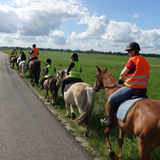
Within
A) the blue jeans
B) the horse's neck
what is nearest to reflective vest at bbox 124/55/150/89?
the blue jeans

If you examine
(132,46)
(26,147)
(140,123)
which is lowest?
(26,147)

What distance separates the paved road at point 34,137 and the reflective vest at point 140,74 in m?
2.31

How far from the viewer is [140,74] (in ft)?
12.3

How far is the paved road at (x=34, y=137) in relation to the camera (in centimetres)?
450

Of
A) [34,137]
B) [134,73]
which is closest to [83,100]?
[34,137]

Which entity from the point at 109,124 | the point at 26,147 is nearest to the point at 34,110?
the point at 26,147

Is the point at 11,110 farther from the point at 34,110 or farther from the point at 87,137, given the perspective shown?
the point at 87,137

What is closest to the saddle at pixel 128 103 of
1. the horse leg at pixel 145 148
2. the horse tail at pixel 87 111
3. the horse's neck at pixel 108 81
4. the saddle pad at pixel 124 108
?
the saddle pad at pixel 124 108

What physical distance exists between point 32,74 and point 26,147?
10.4 m

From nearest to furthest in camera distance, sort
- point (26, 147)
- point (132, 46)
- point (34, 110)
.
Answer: point (132, 46) → point (26, 147) → point (34, 110)

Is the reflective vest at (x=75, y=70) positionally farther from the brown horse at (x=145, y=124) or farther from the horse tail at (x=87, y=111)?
the brown horse at (x=145, y=124)

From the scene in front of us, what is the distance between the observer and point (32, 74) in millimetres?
14641

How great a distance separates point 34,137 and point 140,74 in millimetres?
3896

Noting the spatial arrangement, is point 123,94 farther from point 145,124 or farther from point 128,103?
point 145,124
